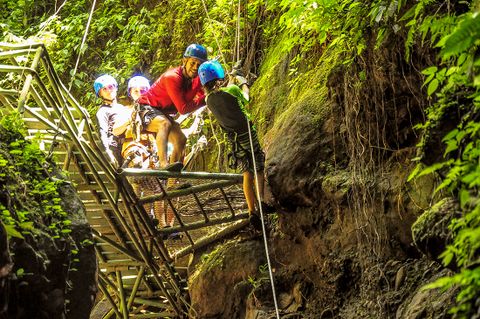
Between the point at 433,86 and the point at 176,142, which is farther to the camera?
the point at 176,142

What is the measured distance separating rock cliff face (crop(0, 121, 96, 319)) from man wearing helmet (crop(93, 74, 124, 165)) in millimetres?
3240

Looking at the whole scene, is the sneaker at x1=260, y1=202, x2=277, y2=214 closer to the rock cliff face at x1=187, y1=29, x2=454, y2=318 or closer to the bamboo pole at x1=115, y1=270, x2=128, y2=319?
the rock cliff face at x1=187, y1=29, x2=454, y2=318

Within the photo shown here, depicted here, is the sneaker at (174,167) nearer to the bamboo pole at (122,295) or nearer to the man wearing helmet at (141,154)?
the man wearing helmet at (141,154)

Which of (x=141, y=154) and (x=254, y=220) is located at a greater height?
(x=141, y=154)

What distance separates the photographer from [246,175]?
7938 millimetres

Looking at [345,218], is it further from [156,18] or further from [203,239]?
[156,18]

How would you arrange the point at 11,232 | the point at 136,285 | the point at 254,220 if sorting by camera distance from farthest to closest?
1. the point at 136,285
2. the point at 254,220
3. the point at 11,232

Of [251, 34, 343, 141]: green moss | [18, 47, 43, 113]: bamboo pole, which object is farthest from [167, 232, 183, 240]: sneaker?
[18, 47, 43, 113]: bamboo pole

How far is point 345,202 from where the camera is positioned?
7.05 meters

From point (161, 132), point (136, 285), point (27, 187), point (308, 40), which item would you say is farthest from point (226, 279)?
point (27, 187)

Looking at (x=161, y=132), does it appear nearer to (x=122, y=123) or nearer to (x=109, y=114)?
(x=122, y=123)

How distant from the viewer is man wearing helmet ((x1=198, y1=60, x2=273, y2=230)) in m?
7.91

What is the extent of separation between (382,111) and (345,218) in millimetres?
1171

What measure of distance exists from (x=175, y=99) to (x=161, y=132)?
1.42 feet
